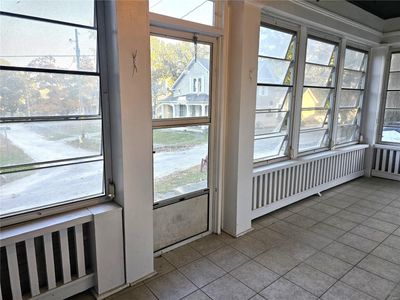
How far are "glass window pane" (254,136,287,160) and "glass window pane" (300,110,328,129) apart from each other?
47 centimetres

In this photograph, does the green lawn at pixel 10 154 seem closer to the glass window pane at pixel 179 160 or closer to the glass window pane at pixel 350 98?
the glass window pane at pixel 179 160

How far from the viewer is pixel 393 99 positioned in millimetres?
4992

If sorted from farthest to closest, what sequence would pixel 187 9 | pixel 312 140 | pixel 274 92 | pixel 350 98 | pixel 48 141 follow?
1. pixel 350 98
2. pixel 312 140
3. pixel 274 92
4. pixel 187 9
5. pixel 48 141

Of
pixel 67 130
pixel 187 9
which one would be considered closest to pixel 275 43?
pixel 187 9

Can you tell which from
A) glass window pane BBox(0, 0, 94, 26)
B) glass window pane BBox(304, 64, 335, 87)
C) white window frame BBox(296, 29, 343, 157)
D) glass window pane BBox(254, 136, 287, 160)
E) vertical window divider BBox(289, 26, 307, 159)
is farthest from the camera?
glass window pane BBox(304, 64, 335, 87)

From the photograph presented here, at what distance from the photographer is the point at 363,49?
4.80m

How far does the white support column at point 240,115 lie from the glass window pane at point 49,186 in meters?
1.33

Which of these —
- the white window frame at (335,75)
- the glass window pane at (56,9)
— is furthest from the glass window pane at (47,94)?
the white window frame at (335,75)

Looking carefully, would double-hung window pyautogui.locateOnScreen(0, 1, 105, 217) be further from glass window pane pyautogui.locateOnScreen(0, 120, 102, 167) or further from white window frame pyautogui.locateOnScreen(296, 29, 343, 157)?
white window frame pyautogui.locateOnScreen(296, 29, 343, 157)

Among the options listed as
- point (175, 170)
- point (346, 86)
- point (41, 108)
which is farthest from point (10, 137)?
point (346, 86)

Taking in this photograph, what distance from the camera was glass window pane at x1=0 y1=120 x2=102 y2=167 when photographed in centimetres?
176

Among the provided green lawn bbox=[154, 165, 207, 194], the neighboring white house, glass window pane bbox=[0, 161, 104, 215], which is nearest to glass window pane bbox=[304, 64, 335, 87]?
the neighboring white house

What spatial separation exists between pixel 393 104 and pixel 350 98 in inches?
34.4

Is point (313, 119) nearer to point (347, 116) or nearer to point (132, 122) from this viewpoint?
point (347, 116)
